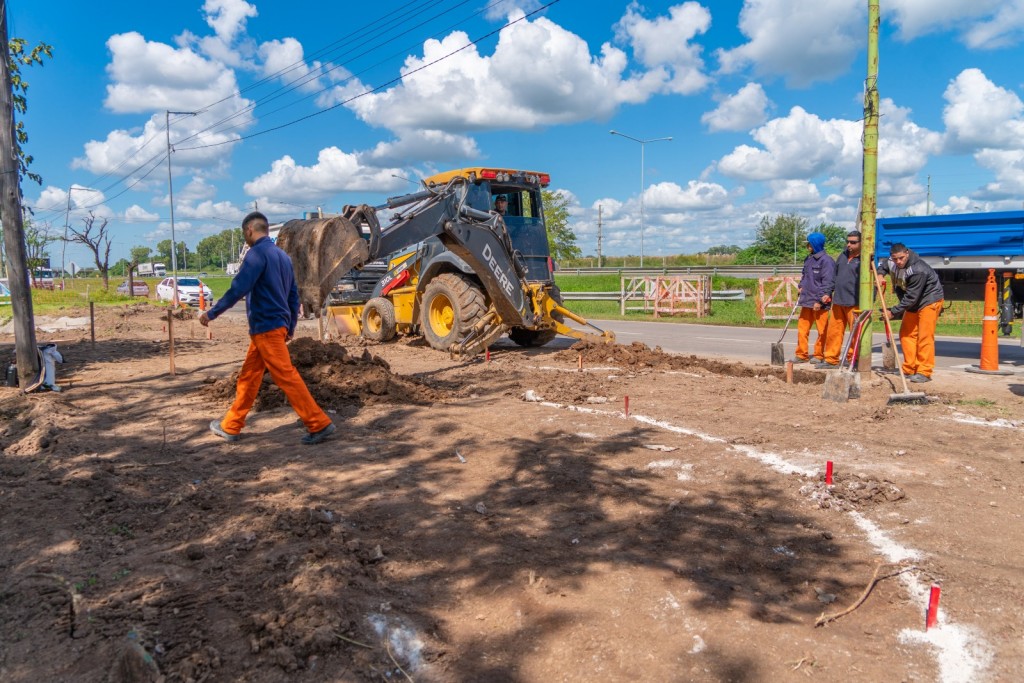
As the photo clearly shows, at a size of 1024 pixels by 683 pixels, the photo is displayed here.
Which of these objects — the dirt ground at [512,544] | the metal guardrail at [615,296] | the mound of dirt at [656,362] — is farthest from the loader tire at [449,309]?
the metal guardrail at [615,296]

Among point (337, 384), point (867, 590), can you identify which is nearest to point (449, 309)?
point (337, 384)

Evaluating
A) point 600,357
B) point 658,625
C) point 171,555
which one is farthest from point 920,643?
point 600,357

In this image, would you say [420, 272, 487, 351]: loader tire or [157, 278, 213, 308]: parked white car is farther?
[157, 278, 213, 308]: parked white car

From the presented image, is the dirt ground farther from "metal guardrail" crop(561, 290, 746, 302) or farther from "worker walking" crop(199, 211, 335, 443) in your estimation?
"metal guardrail" crop(561, 290, 746, 302)

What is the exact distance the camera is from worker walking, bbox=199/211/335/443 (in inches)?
241

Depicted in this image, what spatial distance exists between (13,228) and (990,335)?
12547 millimetres

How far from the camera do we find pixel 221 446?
6.12 m

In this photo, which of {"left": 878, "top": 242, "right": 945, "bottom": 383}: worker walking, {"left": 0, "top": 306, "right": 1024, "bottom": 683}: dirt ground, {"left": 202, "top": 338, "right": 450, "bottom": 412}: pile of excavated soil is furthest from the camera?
{"left": 878, "top": 242, "right": 945, "bottom": 383}: worker walking

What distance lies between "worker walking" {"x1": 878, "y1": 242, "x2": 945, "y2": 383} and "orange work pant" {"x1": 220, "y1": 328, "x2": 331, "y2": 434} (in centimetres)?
727

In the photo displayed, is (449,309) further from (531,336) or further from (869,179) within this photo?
(869,179)

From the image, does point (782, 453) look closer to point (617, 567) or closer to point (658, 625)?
point (617, 567)

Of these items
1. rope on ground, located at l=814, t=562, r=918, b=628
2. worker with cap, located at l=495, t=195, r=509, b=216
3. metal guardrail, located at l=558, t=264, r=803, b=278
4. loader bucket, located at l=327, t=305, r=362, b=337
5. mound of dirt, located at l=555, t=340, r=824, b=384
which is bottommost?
rope on ground, located at l=814, t=562, r=918, b=628

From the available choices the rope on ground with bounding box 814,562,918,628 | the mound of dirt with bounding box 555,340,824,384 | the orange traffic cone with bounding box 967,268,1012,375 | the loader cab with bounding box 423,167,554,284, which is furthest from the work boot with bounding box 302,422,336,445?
the orange traffic cone with bounding box 967,268,1012,375

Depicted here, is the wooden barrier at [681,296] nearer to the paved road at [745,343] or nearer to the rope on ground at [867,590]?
the paved road at [745,343]
